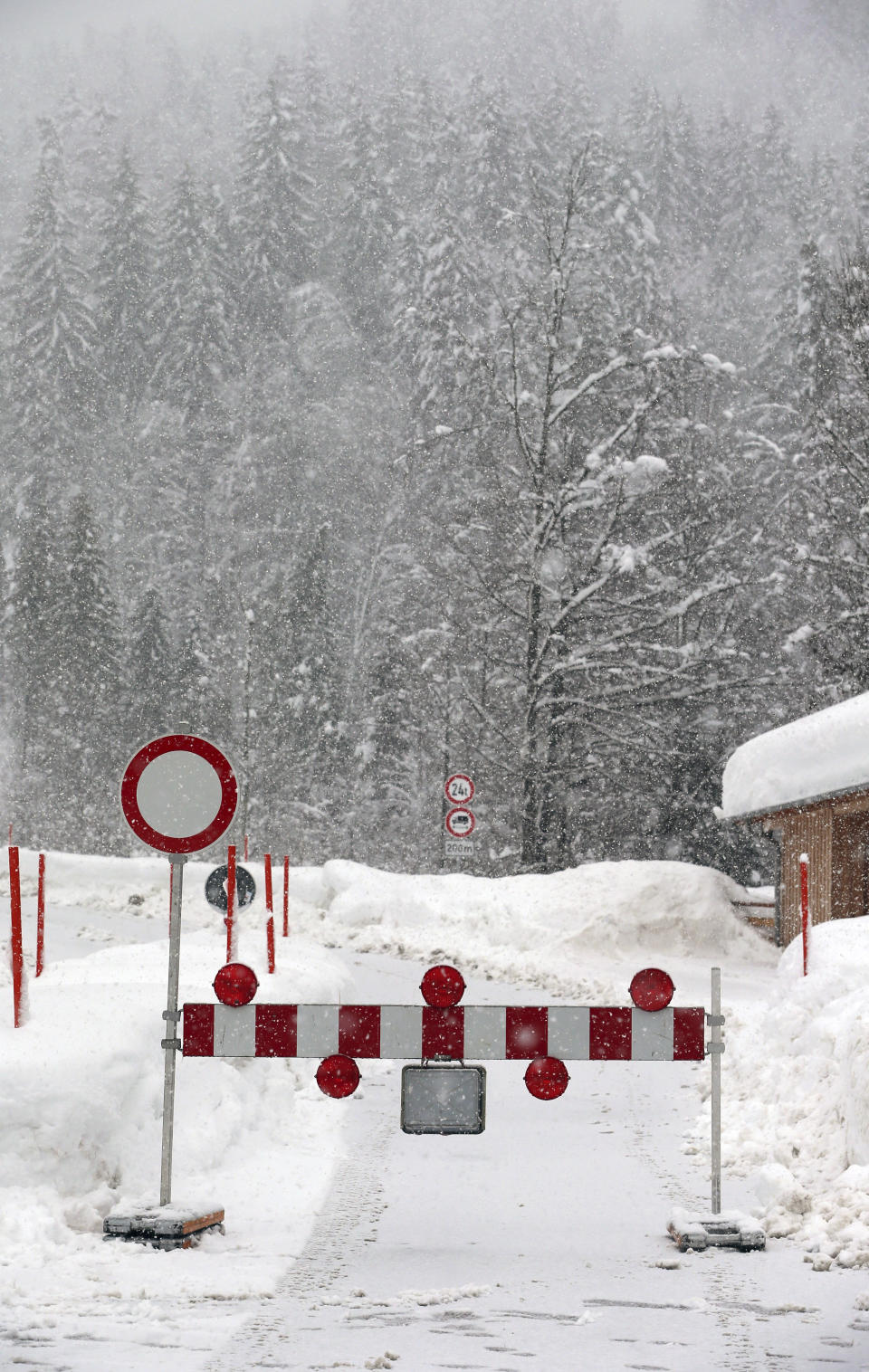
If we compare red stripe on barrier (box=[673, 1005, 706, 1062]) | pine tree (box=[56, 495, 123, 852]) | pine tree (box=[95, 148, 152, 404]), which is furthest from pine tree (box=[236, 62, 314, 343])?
red stripe on barrier (box=[673, 1005, 706, 1062])

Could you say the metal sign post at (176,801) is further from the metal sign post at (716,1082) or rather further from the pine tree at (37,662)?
the pine tree at (37,662)

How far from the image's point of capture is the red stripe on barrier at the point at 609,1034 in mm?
7242

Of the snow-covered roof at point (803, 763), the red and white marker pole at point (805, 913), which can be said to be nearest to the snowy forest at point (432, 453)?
the snow-covered roof at point (803, 763)

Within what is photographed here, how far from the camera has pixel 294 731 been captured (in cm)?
6825

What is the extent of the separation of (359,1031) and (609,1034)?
1.11m

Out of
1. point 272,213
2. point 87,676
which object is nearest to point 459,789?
point 87,676

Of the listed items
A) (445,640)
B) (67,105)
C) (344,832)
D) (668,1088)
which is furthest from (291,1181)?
(67,105)

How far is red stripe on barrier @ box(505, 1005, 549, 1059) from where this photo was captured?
23.6 ft

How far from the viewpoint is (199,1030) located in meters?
7.25

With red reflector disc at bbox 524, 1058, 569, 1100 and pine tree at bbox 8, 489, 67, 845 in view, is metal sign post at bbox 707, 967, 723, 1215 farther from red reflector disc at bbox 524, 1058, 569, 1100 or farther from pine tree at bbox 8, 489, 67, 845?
pine tree at bbox 8, 489, 67, 845

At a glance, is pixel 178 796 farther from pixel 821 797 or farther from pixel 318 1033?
pixel 821 797

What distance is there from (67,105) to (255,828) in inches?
3140

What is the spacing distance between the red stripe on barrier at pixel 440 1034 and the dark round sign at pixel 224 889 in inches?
282

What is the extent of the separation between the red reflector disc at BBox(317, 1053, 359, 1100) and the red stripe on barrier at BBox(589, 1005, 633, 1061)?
1.06 m
